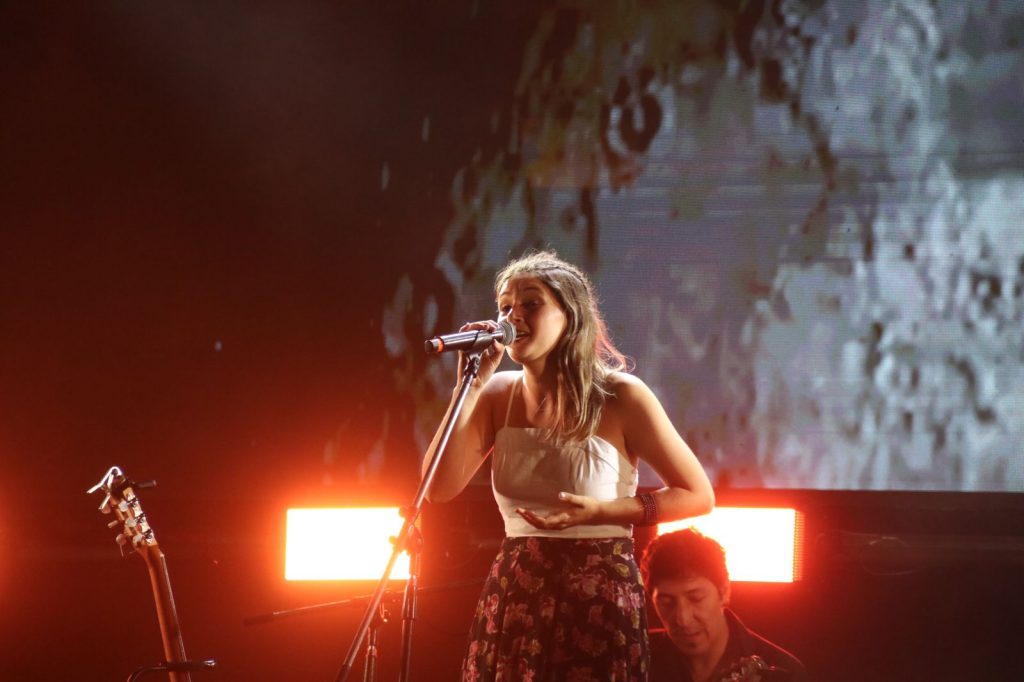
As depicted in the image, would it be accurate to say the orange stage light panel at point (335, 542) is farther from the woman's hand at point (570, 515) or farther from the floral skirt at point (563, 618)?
the woman's hand at point (570, 515)

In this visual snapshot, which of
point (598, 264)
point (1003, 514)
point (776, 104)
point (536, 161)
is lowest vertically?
point (1003, 514)

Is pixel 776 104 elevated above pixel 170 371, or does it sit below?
above

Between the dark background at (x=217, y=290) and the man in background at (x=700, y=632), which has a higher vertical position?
the dark background at (x=217, y=290)

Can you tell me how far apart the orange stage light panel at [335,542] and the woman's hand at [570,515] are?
1476mm

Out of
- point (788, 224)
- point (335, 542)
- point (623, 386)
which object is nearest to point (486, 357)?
point (623, 386)

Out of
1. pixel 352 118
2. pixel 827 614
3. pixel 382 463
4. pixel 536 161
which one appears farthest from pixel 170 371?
pixel 827 614

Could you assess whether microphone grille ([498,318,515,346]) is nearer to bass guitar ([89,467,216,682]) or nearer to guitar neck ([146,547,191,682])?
bass guitar ([89,467,216,682])

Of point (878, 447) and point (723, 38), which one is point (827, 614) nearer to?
point (878, 447)

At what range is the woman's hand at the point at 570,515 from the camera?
5.28ft

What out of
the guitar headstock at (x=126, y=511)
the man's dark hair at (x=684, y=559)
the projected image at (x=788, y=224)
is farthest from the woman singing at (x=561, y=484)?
the projected image at (x=788, y=224)

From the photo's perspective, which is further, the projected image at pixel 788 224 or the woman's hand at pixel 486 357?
the projected image at pixel 788 224

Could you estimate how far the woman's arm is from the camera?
5.86 ft

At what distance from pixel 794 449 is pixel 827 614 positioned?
0.58 metres

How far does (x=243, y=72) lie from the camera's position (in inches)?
135
